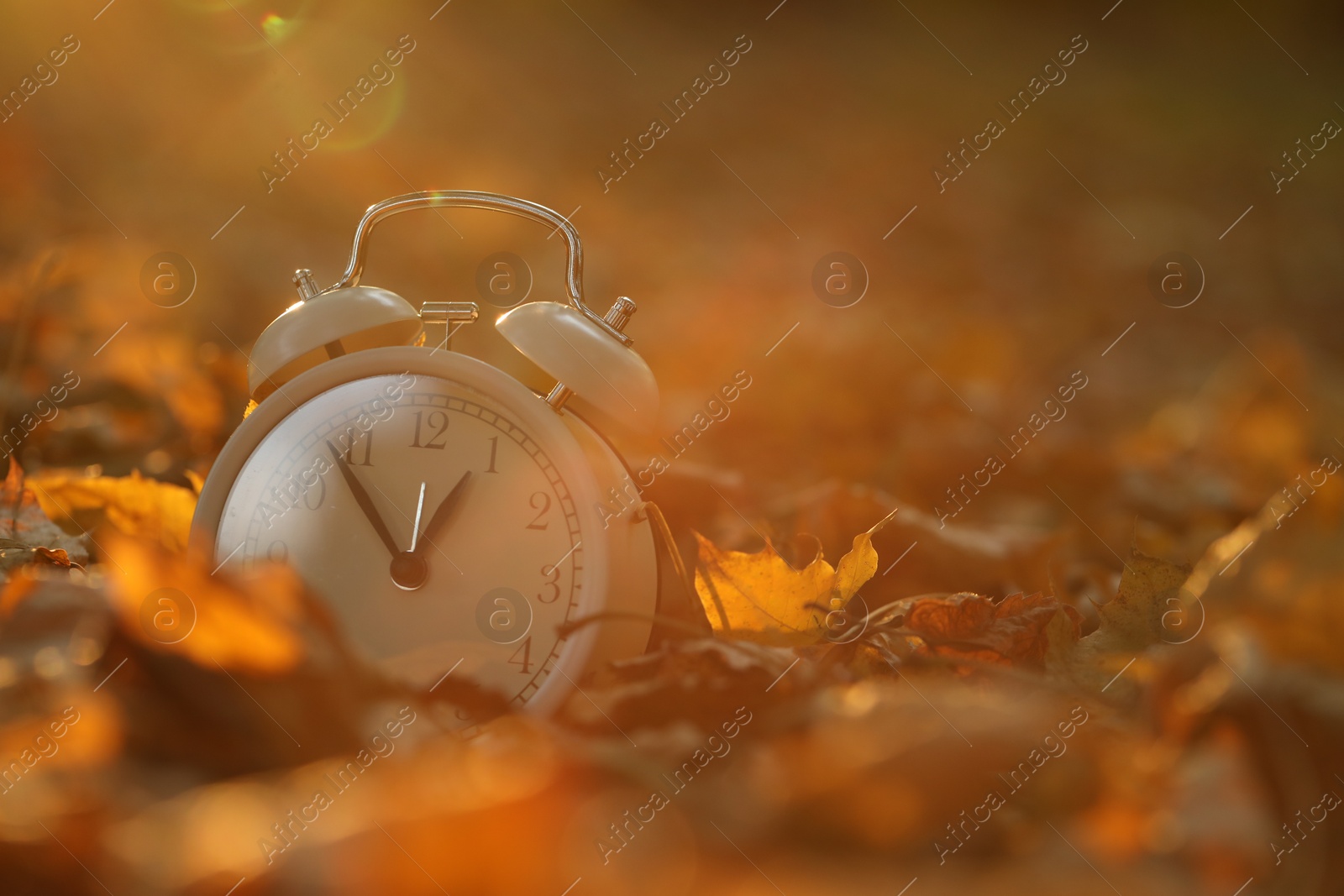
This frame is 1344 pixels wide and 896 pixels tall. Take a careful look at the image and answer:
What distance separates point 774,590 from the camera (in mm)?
1457

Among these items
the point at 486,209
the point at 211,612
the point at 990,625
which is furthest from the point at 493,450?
the point at 990,625

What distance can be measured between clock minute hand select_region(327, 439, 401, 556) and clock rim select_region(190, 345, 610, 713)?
0.12 meters

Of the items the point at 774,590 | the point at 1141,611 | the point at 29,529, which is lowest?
the point at 1141,611

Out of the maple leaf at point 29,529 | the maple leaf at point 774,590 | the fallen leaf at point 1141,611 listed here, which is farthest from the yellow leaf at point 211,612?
the fallen leaf at point 1141,611

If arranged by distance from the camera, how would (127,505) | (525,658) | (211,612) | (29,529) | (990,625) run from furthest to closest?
(29,529), (127,505), (990,625), (525,658), (211,612)

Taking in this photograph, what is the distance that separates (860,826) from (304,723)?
516 mm

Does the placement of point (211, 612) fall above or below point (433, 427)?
below

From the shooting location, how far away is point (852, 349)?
4.43m

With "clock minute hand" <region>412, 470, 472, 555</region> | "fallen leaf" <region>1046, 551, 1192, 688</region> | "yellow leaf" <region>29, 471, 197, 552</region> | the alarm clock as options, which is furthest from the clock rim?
"fallen leaf" <region>1046, 551, 1192, 688</region>

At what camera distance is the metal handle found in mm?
1506

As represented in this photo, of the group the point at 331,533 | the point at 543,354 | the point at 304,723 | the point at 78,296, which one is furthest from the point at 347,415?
the point at 78,296

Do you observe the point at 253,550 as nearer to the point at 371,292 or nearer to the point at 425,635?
Answer: the point at 425,635

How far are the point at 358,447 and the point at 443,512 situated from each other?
0.50ft

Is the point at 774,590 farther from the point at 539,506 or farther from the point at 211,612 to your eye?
the point at 211,612
